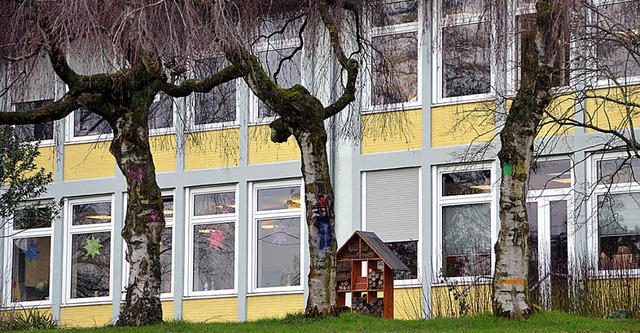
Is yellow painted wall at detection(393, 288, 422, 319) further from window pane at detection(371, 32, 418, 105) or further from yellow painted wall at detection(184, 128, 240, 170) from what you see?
yellow painted wall at detection(184, 128, 240, 170)

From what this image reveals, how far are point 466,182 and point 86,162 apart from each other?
941 cm

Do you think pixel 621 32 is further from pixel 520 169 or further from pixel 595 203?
pixel 595 203

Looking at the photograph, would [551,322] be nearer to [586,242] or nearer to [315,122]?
[315,122]

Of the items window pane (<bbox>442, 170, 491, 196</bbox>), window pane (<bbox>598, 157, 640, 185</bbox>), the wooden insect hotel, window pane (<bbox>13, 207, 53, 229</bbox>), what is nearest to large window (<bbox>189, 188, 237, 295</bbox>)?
window pane (<bbox>13, 207, 53, 229</bbox>)

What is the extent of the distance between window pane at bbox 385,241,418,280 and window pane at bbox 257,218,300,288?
8.13ft

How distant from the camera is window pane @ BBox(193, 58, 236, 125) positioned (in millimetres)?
20188

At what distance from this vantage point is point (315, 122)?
17.8 meters

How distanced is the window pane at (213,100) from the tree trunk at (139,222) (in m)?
1.46

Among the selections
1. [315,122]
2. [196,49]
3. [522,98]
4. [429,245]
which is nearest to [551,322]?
[522,98]

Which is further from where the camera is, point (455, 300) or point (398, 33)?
point (398, 33)

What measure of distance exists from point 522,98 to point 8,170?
11491mm

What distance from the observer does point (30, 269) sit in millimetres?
30469

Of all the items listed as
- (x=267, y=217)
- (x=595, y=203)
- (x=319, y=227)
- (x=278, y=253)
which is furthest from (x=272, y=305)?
(x=319, y=227)

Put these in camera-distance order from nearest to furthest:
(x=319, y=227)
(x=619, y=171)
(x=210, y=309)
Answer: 1. (x=319, y=227)
2. (x=619, y=171)
3. (x=210, y=309)
